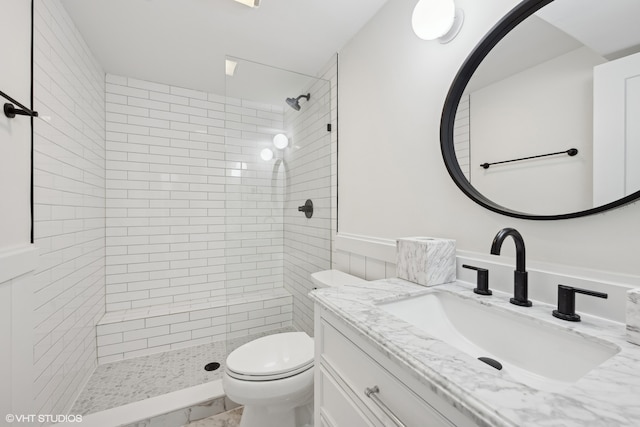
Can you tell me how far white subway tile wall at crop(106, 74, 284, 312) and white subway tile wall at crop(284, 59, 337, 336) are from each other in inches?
4.7

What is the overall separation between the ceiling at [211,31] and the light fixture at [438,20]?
1.63ft

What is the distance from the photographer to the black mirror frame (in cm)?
79

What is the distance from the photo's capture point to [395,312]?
2.90 ft

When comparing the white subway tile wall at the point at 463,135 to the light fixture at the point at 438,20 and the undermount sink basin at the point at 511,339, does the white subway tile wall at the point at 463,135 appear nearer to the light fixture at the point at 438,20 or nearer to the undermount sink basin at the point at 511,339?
the light fixture at the point at 438,20

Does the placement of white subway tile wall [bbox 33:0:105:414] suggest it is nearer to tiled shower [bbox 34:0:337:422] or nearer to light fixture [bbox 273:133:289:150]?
tiled shower [bbox 34:0:337:422]

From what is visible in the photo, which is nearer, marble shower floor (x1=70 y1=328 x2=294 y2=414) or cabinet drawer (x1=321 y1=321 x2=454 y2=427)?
cabinet drawer (x1=321 y1=321 x2=454 y2=427)

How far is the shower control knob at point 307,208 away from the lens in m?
2.04

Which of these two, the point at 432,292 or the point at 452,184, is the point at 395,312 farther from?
the point at 452,184

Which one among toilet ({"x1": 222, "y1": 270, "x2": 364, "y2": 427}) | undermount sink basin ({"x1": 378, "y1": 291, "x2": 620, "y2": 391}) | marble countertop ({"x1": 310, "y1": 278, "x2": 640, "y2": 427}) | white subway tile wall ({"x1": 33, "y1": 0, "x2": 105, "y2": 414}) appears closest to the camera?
marble countertop ({"x1": 310, "y1": 278, "x2": 640, "y2": 427})

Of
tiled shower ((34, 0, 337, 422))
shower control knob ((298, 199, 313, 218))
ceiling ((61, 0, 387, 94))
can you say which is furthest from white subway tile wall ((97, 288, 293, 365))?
ceiling ((61, 0, 387, 94))

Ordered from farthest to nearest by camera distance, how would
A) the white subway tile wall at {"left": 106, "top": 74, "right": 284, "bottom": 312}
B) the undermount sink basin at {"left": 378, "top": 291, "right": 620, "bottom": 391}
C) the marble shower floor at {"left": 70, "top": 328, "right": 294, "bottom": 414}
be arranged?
the white subway tile wall at {"left": 106, "top": 74, "right": 284, "bottom": 312} → the marble shower floor at {"left": 70, "top": 328, "right": 294, "bottom": 414} → the undermount sink basin at {"left": 378, "top": 291, "right": 620, "bottom": 391}

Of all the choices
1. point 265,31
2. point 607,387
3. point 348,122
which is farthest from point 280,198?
point 607,387

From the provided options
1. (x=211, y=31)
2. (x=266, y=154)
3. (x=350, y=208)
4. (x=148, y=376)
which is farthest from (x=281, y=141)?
(x=148, y=376)

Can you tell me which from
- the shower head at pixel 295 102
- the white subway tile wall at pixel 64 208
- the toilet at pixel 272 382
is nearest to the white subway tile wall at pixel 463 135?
the toilet at pixel 272 382
